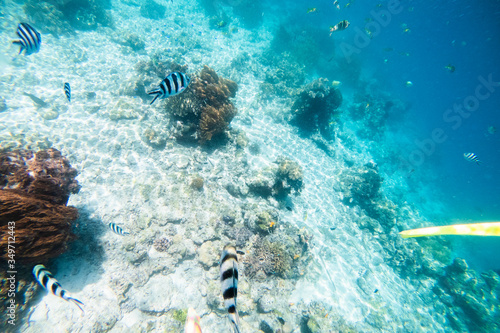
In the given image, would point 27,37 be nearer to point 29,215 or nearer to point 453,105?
point 29,215

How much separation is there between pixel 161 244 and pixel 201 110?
4.52m

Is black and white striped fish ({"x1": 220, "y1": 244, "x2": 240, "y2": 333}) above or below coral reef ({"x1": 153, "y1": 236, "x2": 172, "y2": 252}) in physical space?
above

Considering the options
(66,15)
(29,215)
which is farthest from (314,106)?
(66,15)

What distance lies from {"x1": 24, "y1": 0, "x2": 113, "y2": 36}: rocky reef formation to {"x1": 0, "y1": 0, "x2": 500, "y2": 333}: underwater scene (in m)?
0.10

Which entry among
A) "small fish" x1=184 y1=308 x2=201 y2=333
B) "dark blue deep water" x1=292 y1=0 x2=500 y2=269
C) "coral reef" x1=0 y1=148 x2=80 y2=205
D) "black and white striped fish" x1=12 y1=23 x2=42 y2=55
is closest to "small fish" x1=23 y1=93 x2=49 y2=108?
"black and white striped fish" x1=12 y1=23 x2=42 y2=55

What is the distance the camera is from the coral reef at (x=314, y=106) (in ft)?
35.6

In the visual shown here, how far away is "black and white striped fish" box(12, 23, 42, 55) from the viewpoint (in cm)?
438

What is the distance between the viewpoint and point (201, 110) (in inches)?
275

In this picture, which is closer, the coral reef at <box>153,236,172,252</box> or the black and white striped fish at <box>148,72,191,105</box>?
the black and white striped fish at <box>148,72,191,105</box>

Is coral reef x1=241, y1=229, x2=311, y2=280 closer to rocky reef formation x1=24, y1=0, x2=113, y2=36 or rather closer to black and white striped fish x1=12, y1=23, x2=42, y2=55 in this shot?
black and white striped fish x1=12, y1=23, x2=42, y2=55

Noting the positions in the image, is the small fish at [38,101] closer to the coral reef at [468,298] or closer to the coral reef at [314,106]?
the coral reef at [314,106]

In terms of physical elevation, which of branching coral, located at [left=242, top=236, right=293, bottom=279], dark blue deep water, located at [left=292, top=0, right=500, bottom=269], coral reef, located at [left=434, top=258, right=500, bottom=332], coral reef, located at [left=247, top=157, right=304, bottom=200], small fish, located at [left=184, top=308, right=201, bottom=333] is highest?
dark blue deep water, located at [left=292, top=0, right=500, bottom=269]

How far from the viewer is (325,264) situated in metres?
7.30

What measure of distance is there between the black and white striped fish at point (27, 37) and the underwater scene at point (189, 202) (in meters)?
0.05
